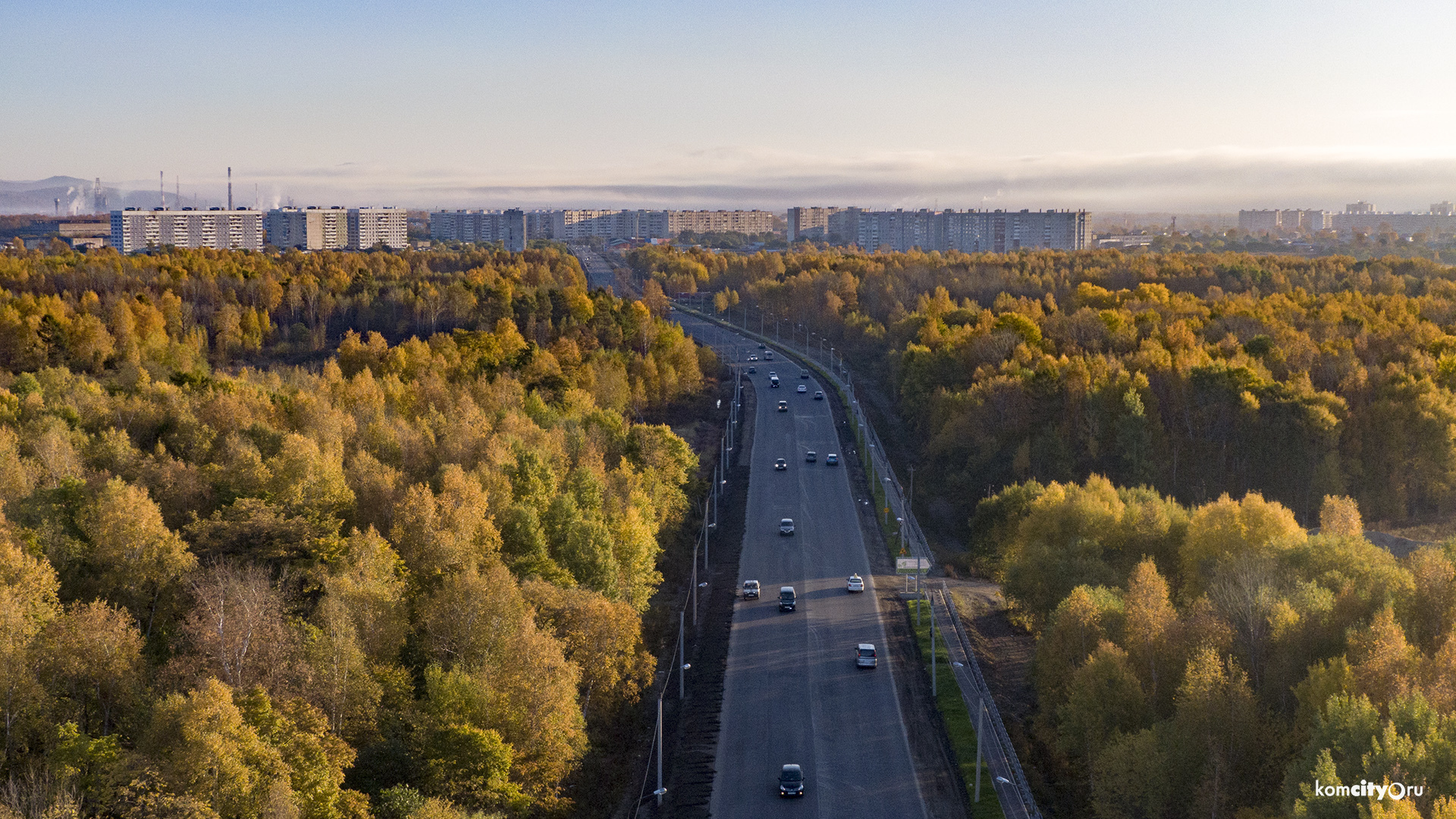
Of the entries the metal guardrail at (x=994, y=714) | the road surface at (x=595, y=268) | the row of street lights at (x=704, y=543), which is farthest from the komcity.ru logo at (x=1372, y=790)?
the road surface at (x=595, y=268)

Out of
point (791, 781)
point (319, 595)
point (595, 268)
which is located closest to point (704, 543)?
point (319, 595)

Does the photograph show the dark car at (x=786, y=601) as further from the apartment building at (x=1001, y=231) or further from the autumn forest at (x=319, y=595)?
the apartment building at (x=1001, y=231)

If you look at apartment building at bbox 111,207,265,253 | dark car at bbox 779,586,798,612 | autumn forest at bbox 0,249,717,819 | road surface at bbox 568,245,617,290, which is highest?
apartment building at bbox 111,207,265,253

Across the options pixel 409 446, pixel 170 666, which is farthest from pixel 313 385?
pixel 170 666

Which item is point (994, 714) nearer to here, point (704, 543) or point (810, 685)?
point (810, 685)

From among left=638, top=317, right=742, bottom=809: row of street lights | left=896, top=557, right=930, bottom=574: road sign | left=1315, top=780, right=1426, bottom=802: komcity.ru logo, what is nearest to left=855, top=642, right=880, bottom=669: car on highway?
left=638, top=317, right=742, bottom=809: row of street lights

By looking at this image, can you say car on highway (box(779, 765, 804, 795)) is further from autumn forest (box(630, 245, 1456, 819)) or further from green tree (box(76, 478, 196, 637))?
green tree (box(76, 478, 196, 637))

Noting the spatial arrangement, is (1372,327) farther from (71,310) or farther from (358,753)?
(71,310)
